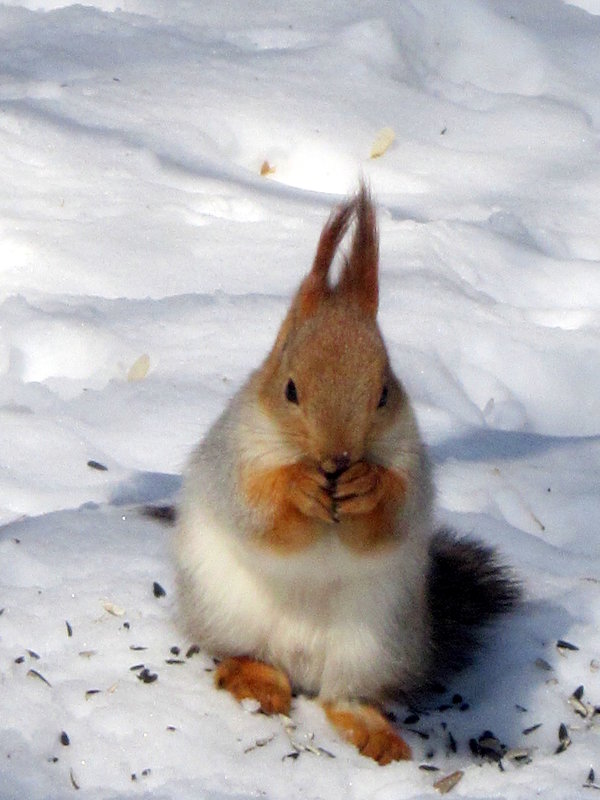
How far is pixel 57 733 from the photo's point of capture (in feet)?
7.10

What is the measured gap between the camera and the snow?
2238mm

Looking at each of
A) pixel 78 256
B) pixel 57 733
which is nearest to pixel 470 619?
pixel 57 733

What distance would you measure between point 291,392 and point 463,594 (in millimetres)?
649

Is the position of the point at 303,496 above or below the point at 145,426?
above

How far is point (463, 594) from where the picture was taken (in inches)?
101

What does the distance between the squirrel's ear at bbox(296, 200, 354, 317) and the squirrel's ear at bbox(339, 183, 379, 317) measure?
0.07 ft

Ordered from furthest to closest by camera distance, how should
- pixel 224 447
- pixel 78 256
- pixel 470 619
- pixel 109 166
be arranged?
pixel 109 166 → pixel 78 256 → pixel 470 619 → pixel 224 447

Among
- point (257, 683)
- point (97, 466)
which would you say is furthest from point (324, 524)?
point (97, 466)

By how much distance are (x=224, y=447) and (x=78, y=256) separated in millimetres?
1559

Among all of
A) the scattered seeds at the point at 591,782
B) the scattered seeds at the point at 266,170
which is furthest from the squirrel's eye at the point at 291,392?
the scattered seeds at the point at 266,170

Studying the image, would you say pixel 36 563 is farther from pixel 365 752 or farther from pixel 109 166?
pixel 109 166

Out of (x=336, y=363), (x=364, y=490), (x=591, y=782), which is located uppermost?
(x=336, y=363)

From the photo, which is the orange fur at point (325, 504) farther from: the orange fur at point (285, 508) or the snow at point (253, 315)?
the snow at point (253, 315)

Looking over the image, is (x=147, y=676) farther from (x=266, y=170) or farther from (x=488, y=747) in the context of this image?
(x=266, y=170)
